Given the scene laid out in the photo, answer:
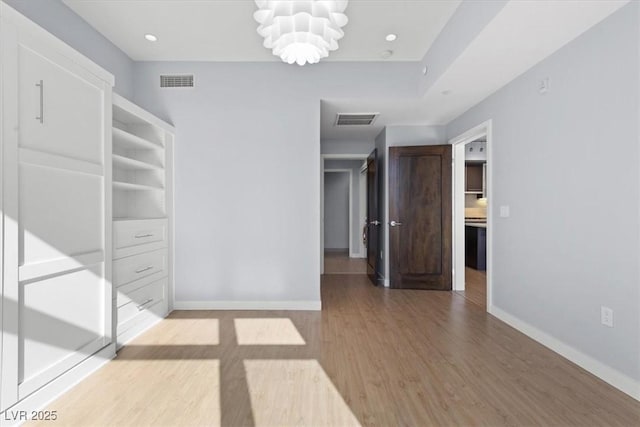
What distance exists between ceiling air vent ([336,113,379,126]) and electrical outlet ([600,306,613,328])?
3.12 meters

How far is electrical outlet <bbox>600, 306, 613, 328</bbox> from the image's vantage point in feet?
7.00

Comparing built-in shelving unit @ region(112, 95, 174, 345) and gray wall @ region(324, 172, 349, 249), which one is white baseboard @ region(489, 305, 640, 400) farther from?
gray wall @ region(324, 172, 349, 249)

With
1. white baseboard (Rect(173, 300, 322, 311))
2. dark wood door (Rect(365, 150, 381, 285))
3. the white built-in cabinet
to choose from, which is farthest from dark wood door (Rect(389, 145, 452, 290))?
the white built-in cabinet

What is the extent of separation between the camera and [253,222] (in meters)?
3.73

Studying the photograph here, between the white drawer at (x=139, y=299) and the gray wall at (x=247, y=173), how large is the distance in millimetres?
382

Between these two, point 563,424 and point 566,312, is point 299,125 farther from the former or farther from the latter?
point 563,424

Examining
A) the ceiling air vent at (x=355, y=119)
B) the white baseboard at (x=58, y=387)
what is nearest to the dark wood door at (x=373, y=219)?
the ceiling air vent at (x=355, y=119)

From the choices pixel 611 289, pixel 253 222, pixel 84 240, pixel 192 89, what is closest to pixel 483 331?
pixel 611 289

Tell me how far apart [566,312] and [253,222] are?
9.87 feet

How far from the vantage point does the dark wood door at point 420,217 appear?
4645 millimetres

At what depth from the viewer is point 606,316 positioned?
216 cm

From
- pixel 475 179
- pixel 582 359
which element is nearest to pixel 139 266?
pixel 582 359

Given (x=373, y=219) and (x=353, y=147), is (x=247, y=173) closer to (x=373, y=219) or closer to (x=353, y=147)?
(x=373, y=219)

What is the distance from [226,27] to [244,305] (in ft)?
9.44
